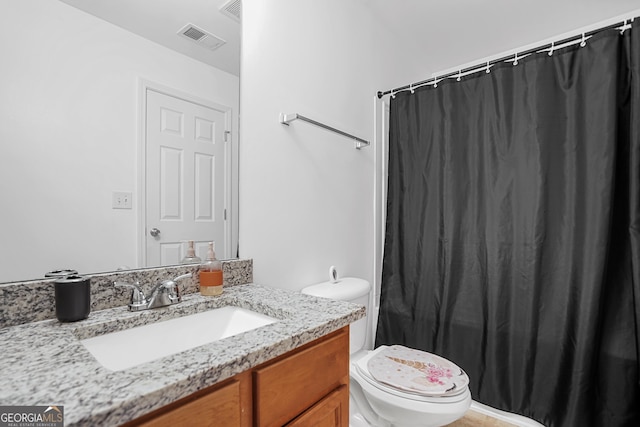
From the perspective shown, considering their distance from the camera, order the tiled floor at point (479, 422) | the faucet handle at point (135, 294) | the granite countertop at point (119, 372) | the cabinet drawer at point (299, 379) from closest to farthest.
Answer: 1. the granite countertop at point (119, 372)
2. the cabinet drawer at point (299, 379)
3. the faucet handle at point (135, 294)
4. the tiled floor at point (479, 422)

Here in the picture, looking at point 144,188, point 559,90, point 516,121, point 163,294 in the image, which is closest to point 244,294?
point 163,294

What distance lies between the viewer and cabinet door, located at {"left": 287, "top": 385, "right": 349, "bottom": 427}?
30.2 inches

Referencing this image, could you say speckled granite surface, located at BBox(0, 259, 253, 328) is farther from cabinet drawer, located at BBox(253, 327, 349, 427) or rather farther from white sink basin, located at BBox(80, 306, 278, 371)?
cabinet drawer, located at BBox(253, 327, 349, 427)

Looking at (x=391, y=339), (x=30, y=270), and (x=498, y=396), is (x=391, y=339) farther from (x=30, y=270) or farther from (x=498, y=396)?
(x=30, y=270)

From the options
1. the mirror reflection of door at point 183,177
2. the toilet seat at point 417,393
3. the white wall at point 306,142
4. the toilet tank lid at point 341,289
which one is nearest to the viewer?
the mirror reflection of door at point 183,177

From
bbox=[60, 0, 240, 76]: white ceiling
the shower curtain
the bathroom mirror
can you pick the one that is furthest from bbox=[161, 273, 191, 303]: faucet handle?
the shower curtain

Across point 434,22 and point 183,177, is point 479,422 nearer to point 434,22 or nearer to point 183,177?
point 183,177

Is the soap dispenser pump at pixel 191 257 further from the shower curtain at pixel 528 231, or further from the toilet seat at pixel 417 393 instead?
the shower curtain at pixel 528 231

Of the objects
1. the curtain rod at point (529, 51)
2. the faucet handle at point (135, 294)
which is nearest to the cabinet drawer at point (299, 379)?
the faucet handle at point (135, 294)

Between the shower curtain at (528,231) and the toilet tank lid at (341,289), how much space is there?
46 cm

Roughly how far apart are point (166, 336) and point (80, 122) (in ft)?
2.11

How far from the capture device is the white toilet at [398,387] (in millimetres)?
1122

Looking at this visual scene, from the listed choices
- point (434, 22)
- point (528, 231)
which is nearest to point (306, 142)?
point (528, 231)

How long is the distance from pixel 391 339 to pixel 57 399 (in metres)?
1.82
